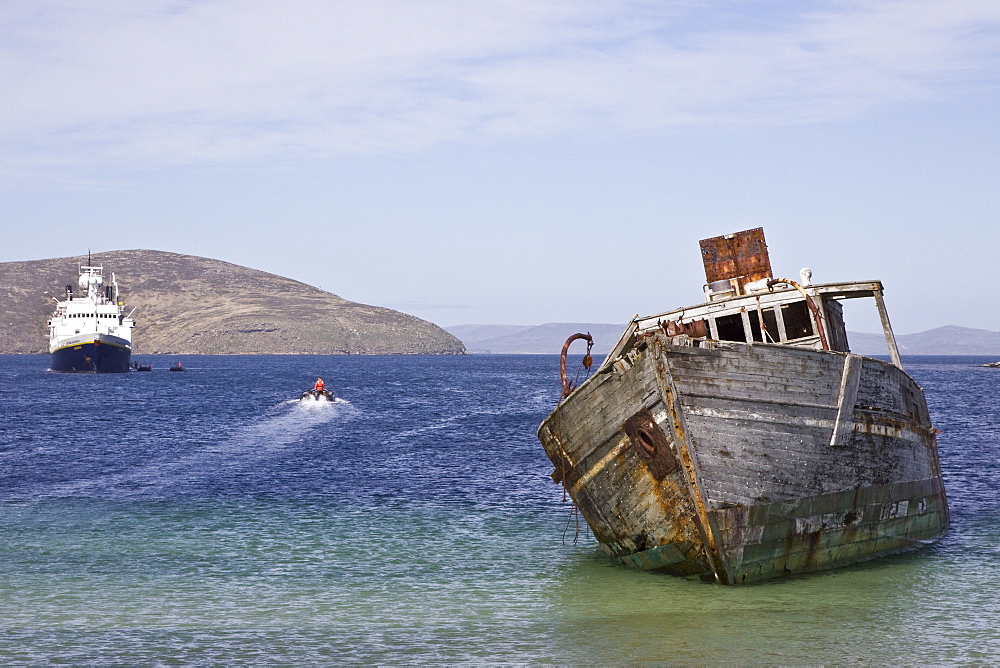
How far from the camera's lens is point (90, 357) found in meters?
141

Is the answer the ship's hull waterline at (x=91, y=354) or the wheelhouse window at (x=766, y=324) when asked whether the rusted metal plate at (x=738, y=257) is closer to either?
the wheelhouse window at (x=766, y=324)

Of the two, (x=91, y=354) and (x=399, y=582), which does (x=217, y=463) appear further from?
(x=91, y=354)

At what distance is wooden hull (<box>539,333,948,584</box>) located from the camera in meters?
18.0

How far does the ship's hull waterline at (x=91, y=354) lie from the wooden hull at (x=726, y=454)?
132 meters

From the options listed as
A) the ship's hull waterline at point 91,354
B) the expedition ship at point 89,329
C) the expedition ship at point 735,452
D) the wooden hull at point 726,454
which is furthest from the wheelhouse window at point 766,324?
the ship's hull waterline at point 91,354

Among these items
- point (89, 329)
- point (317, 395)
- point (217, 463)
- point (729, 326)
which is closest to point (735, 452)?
point (729, 326)

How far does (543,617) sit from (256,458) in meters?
29.5

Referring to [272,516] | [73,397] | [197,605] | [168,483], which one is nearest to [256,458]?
[168,483]

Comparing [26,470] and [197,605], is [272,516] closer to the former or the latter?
[197,605]

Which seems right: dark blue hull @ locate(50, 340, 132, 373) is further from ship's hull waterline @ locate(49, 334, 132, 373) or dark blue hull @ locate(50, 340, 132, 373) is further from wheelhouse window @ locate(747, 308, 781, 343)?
wheelhouse window @ locate(747, 308, 781, 343)

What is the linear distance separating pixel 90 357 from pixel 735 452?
137100 mm

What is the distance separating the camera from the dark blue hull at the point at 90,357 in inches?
5482

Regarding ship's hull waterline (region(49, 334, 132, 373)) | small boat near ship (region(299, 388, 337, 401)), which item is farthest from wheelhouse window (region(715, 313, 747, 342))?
ship's hull waterline (region(49, 334, 132, 373))

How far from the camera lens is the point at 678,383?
18.0m
